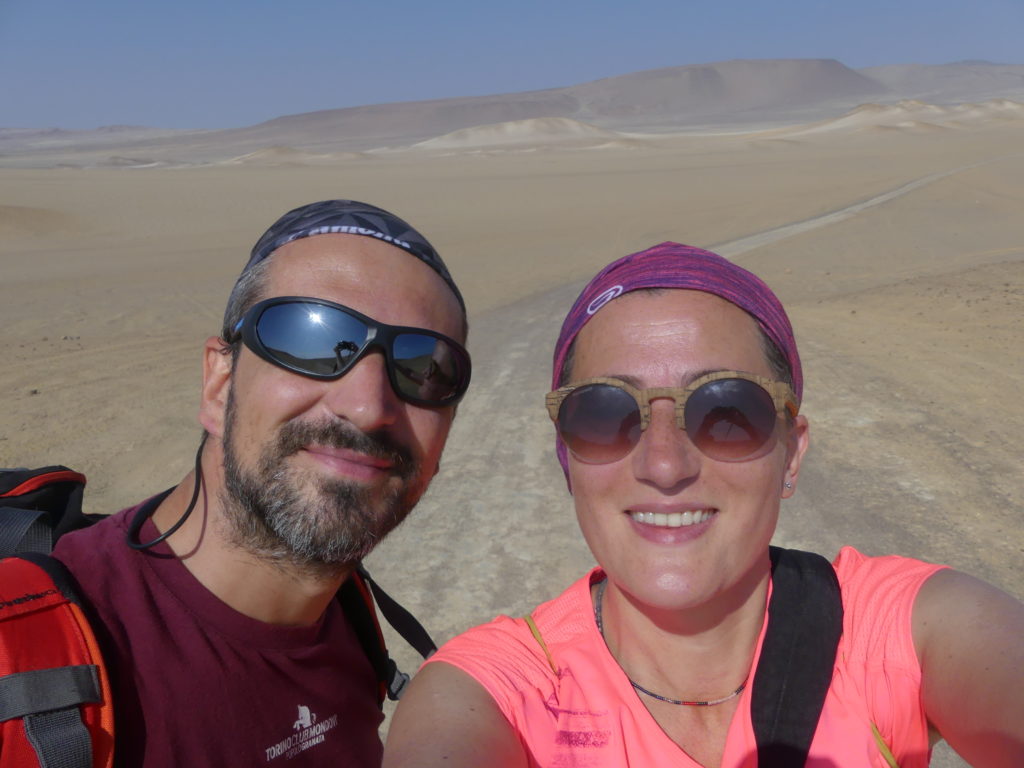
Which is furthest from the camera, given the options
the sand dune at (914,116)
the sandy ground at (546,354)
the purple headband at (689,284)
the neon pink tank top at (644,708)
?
the sand dune at (914,116)

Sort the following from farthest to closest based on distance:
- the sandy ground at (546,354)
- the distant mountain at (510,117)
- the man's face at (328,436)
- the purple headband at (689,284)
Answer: the distant mountain at (510,117) < the sandy ground at (546,354) < the man's face at (328,436) < the purple headband at (689,284)

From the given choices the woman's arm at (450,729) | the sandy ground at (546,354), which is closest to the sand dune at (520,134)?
the sandy ground at (546,354)

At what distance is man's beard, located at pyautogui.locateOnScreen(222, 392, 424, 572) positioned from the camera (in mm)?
2178

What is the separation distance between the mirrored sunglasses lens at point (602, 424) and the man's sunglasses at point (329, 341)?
0.58 meters

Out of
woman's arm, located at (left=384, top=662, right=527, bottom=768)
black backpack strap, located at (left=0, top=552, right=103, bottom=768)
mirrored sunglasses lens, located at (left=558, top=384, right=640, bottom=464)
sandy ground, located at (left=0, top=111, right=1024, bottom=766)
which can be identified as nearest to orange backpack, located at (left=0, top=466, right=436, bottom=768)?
black backpack strap, located at (left=0, top=552, right=103, bottom=768)

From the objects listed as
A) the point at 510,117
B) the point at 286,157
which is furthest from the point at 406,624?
the point at 510,117

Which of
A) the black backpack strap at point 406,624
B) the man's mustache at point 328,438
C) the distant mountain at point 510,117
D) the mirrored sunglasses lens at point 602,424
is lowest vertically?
the black backpack strap at point 406,624

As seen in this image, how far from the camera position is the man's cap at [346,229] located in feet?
7.88

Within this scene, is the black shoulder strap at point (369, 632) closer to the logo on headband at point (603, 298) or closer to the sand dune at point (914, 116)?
the logo on headband at point (603, 298)

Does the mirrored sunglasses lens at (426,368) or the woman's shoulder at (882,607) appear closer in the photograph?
the woman's shoulder at (882,607)

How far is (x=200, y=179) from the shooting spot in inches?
1682

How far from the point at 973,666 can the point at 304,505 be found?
5.46ft

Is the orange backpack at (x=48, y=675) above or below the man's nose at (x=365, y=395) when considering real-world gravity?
below

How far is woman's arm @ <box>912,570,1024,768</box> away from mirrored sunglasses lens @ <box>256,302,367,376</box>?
1606mm
